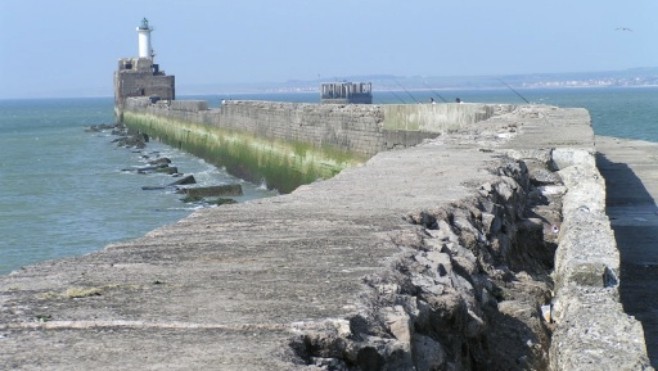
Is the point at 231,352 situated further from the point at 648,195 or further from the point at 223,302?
the point at 648,195

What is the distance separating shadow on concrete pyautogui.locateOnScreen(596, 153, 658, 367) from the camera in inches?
213

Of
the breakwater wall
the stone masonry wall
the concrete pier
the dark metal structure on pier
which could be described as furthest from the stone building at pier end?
the concrete pier

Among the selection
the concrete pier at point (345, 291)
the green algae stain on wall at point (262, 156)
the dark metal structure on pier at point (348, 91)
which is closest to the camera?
the concrete pier at point (345, 291)

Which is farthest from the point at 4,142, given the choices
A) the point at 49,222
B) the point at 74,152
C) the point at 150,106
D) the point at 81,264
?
the point at 81,264

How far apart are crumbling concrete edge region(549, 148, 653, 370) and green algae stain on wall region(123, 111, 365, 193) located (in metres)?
14.2

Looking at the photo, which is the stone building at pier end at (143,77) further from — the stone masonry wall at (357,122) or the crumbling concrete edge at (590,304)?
the crumbling concrete edge at (590,304)

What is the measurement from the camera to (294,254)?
377 cm

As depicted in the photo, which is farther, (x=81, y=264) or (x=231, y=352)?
(x=81, y=264)

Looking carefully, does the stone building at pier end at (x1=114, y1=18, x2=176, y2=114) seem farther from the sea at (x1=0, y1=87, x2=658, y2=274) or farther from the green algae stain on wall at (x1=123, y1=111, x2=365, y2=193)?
the green algae stain on wall at (x1=123, y1=111, x2=365, y2=193)

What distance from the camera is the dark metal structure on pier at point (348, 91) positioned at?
157ft

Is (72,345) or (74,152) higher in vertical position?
(72,345)

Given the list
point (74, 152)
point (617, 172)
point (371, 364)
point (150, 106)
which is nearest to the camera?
point (371, 364)

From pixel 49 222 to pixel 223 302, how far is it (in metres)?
15.7

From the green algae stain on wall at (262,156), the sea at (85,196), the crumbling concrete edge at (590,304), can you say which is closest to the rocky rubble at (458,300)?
the crumbling concrete edge at (590,304)
